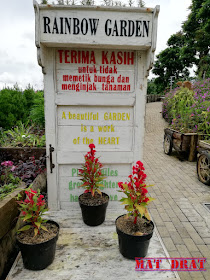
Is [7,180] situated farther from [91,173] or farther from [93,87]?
[93,87]

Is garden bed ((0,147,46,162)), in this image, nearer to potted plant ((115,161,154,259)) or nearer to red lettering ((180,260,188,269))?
potted plant ((115,161,154,259))

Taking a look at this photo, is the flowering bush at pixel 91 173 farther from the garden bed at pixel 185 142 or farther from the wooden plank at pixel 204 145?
the garden bed at pixel 185 142

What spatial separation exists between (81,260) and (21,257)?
0.60m

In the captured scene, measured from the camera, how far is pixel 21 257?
208 centimetres

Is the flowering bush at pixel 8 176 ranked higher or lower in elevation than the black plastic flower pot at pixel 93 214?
higher

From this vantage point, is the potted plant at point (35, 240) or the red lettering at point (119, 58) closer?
the potted plant at point (35, 240)

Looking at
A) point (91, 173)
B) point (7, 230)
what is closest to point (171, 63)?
point (91, 173)

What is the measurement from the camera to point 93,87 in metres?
2.65

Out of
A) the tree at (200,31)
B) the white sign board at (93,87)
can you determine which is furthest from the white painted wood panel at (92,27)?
the tree at (200,31)

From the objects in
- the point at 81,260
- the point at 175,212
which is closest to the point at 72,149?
the point at 81,260

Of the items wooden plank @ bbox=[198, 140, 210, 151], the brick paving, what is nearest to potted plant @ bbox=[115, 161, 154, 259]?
the brick paving

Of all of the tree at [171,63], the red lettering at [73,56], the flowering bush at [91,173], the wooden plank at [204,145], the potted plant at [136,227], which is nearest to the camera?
the potted plant at [136,227]

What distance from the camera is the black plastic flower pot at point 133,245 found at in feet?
6.46

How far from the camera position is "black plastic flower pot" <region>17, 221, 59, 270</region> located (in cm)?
183
